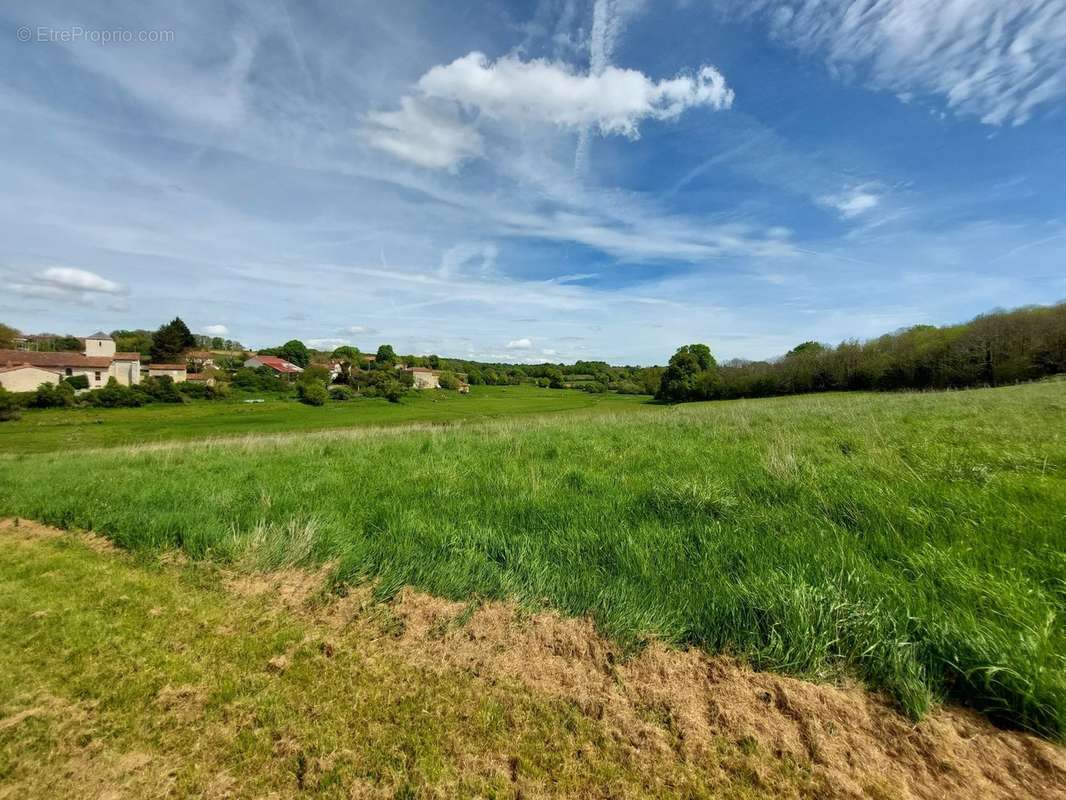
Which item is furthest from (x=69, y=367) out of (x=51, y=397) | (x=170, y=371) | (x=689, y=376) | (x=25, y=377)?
(x=689, y=376)

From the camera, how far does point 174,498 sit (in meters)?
6.44

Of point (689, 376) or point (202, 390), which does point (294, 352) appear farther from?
point (689, 376)

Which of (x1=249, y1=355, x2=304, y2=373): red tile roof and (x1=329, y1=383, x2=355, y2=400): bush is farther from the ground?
Result: (x1=249, y1=355, x2=304, y2=373): red tile roof

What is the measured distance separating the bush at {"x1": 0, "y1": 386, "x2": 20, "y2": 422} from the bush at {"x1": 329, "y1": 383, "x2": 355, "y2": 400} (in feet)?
159

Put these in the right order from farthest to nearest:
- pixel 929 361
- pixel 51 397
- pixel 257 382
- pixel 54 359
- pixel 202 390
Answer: pixel 257 382
pixel 202 390
pixel 54 359
pixel 51 397
pixel 929 361

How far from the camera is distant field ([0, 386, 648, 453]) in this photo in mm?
48375

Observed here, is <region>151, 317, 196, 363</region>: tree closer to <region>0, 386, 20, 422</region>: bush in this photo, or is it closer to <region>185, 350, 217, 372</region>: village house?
<region>185, 350, 217, 372</region>: village house

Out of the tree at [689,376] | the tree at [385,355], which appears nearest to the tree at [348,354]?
the tree at [385,355]

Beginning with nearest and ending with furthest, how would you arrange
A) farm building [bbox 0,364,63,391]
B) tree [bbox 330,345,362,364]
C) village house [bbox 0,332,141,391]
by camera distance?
1. farm building [bbox 0,364,63,391]
2. village house [bbox 0,332,141,391]
3. tree [bbox 330,345,362,364]

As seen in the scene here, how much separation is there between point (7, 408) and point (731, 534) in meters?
94.3

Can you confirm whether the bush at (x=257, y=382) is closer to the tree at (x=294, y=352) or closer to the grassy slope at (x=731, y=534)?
the tree at (x=294, y=352)

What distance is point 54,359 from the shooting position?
8319 centimetres

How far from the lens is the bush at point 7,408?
196ft

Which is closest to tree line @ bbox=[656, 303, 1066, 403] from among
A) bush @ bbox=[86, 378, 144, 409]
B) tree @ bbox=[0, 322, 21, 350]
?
bush @ bbox=[86, 378, 144, 409]
